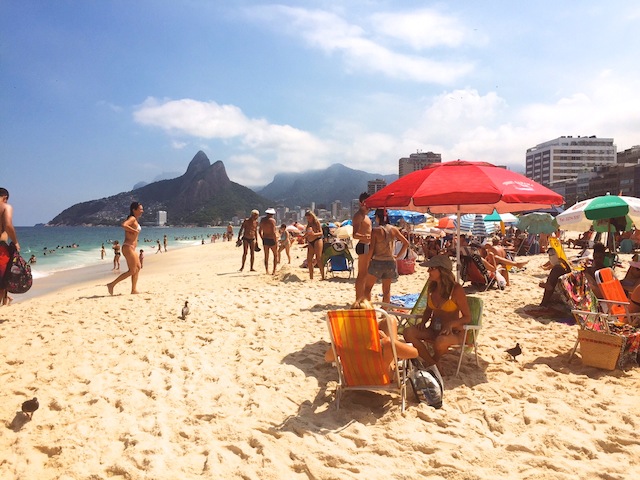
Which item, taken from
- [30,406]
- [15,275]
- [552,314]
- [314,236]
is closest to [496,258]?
[552,314]

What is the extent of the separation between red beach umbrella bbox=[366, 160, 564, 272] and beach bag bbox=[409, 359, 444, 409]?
1400mm

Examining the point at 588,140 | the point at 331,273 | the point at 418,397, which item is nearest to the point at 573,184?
the point at 588,140

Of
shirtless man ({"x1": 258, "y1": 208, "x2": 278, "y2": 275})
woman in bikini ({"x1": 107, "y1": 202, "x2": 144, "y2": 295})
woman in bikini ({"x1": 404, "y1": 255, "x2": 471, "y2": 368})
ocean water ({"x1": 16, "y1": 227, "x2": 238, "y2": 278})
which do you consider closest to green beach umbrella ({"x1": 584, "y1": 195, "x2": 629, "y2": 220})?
woman in bikini ({"x1": 404, "y1": 255, "x2": 471, "y2": 368})

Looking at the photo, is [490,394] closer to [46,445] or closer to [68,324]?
[46,445]

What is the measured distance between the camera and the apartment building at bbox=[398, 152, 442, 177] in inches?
4943

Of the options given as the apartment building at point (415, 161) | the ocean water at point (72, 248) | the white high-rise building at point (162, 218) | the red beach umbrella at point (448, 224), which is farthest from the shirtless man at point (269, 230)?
the white high-rise building at point (162, 218)

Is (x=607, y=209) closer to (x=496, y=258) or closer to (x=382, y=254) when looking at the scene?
(x=496, y=258)

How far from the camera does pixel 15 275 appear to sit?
16.1 feet

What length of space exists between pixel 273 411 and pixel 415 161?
132 meters

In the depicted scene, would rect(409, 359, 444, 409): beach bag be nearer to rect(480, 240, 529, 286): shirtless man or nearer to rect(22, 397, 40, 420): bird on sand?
rect(22, 397, 40, 420): bird on sand


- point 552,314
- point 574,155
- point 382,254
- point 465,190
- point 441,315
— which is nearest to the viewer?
point 465,190

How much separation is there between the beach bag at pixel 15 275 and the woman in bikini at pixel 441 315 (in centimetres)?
452

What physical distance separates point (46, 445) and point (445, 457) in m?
2.57

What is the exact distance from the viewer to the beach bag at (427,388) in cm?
320
